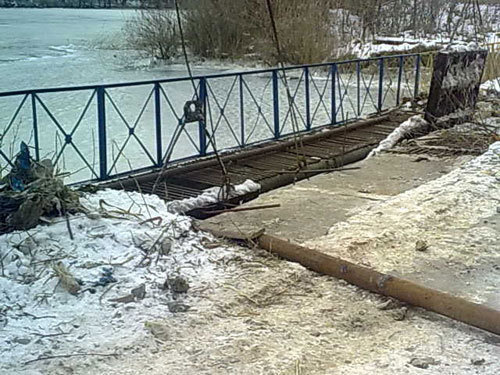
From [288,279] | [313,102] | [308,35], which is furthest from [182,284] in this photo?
[308,35]

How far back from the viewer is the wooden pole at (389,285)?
92.2 inches

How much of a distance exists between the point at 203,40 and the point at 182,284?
17.3 metres

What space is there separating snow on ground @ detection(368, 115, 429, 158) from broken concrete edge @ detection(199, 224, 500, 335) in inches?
108

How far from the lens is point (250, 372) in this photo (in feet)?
6.81

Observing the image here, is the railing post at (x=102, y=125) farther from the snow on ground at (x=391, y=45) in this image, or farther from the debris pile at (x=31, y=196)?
the snow on ground at (x=391, y=45)

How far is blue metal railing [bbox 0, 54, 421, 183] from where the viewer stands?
175 inches

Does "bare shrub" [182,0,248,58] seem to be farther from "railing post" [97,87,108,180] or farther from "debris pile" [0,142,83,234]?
"debris pile" [0,142,83,234]

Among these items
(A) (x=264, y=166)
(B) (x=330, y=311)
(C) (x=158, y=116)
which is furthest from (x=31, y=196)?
(A) (x=264, y=166)

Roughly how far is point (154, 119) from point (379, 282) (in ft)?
19.7

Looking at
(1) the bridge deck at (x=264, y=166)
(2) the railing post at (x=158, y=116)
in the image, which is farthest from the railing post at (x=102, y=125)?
(2) the railing post at (x=158, y=116)

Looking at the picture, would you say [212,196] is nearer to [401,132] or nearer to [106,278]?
[106,278]

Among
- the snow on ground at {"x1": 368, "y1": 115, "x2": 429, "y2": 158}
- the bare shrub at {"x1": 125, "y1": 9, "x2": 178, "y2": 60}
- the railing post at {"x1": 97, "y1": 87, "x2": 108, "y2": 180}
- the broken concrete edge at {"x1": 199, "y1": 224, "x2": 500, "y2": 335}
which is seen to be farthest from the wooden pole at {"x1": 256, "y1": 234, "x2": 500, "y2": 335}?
the bare shrub at {"x1": 125, "y1": 9, "x2": 178, "y2": 60}

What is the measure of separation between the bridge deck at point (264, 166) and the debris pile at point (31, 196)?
740 mm

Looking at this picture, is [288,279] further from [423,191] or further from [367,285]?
[423,191]
